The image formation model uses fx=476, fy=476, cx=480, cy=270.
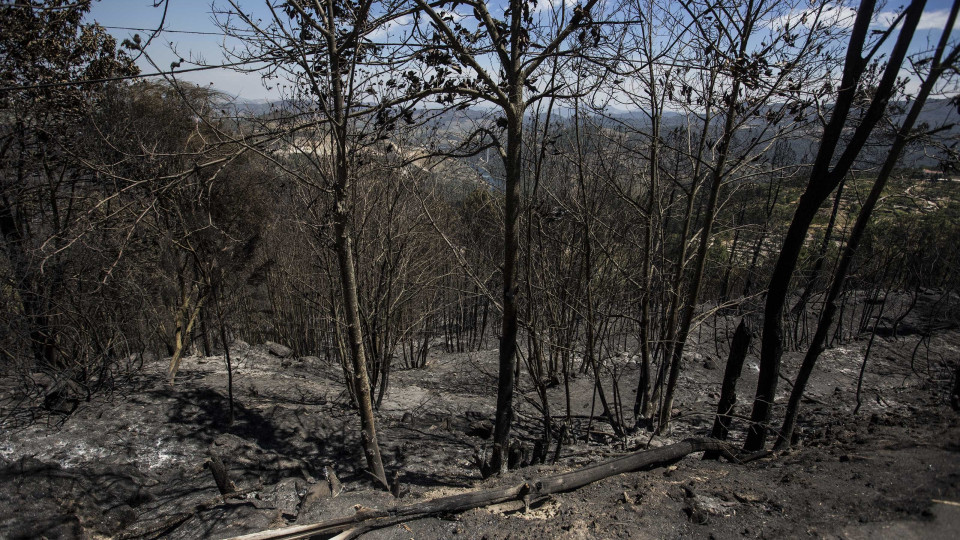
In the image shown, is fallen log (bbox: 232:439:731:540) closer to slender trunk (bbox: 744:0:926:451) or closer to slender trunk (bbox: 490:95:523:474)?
slender trunk (bbox: 490:95:523:474)

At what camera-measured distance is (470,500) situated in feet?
11.4

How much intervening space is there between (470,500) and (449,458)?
347 centimetres

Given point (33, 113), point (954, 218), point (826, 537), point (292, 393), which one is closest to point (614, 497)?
point (826, 537)

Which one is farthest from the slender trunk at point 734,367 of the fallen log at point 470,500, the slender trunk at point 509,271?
the slender trunk at point 509,271

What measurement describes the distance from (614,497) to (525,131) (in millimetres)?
4430

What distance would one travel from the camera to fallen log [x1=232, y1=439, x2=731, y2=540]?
3.08m

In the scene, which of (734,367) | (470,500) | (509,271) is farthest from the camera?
(734,367)

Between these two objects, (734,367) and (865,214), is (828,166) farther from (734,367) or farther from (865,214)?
(734,367)

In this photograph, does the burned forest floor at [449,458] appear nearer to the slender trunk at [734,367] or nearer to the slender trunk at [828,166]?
the slender trunk at [734,367]

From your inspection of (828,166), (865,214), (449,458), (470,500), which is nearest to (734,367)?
(865,214)

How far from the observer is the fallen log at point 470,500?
3084mm

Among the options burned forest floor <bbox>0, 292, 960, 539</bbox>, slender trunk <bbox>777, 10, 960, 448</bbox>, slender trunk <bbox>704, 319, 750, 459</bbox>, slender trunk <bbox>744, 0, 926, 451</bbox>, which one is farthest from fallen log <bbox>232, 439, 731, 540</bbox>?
slender trunk <bbox>777, 10, 960, 448</bbox>

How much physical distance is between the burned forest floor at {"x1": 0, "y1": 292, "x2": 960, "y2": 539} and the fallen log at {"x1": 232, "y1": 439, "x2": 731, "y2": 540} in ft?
0.23

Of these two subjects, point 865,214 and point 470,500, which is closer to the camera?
point 470,500
